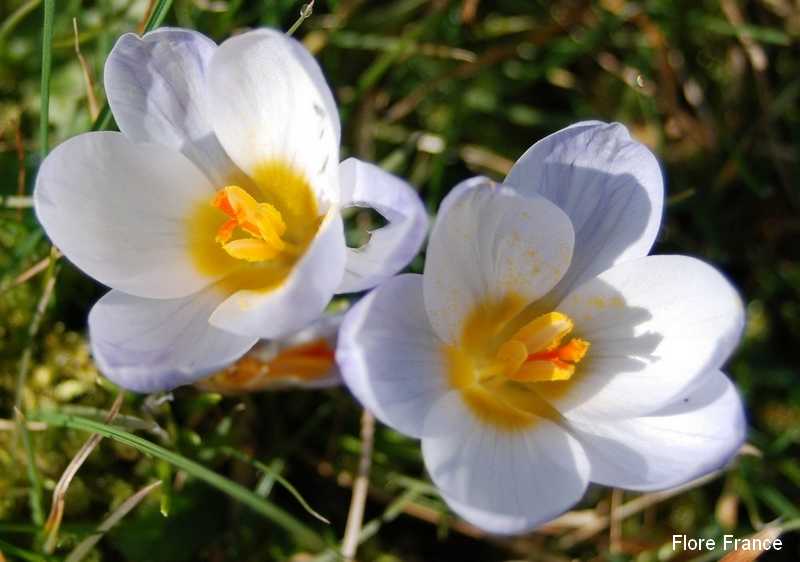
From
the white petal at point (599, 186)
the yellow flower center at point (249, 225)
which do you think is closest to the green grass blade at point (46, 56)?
the yellow flower center at point (249, 225)

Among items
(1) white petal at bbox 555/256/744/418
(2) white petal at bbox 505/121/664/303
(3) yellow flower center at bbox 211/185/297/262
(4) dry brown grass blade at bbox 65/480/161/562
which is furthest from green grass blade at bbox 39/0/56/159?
(1) white petal at bbox 555/256/744/418

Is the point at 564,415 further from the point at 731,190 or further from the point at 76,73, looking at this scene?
the point at 76,73

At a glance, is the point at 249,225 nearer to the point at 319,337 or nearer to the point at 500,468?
the point at 319,337

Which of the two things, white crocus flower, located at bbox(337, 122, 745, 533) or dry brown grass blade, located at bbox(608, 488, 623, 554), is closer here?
white crocus flower, located at bbox(337, 122, 745, 533)

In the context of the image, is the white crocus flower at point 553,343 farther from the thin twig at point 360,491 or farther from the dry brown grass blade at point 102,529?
the dry brown grass blade at point 102,529

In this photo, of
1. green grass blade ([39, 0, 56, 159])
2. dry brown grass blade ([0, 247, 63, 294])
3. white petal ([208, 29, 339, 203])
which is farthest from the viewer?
dry brown grass blade ([0, 247, 63, 294])

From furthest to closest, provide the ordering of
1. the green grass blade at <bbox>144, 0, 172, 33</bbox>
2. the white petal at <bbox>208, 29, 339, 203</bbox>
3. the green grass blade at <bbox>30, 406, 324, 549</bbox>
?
the green grass blade at <bbox>144, 0, 172, 33</bbox>, the white petal at <bbox>208, 29, 339, 203</bbox>, the green grass blade at <bbox>30, 406, 324, 549</bbox>

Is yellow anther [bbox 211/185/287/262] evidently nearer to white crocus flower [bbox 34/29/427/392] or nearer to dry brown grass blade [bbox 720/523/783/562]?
white crocus flower [bbox 34/29/427/392]
